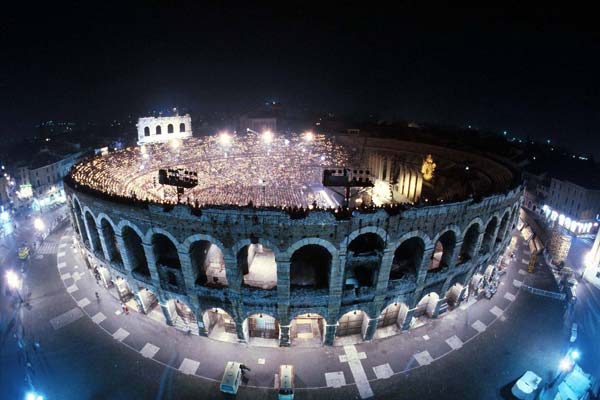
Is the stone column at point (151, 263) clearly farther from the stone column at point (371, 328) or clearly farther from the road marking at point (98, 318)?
the stone column at point (371, 328)

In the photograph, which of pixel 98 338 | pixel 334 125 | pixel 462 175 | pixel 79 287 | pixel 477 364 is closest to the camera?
pixel 477 364

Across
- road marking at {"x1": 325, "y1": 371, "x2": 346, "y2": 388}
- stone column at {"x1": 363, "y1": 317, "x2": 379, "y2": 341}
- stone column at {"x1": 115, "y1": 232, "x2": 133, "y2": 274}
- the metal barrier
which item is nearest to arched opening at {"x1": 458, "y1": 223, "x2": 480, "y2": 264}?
stone column at {"x1": 363, "y1": 317, "x2": 379, "y2": 341}

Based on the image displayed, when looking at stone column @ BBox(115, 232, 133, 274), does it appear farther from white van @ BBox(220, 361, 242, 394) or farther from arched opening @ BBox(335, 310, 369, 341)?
arched opening @ BBox(335, 310, 369, 341)

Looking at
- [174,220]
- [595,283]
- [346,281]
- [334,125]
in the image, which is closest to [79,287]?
[174,220]

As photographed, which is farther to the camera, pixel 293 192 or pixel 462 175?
pixel 293 192

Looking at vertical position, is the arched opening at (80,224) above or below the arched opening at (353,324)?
A: above


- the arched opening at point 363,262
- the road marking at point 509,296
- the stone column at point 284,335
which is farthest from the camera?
the road marking at point 509,296

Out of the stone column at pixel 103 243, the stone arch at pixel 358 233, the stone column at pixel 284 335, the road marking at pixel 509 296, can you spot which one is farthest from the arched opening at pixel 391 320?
the stone column at pixel 103 243

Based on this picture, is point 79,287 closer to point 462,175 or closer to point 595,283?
point 462,175
